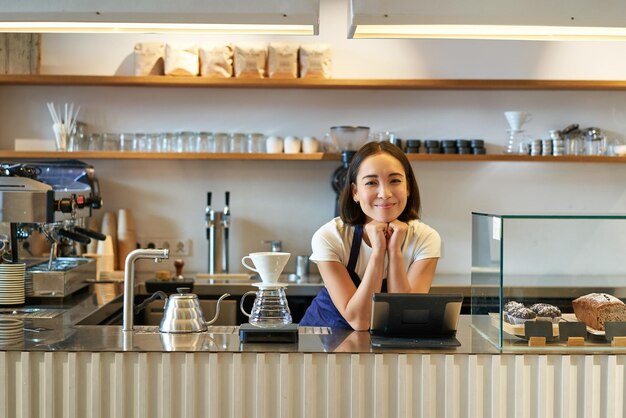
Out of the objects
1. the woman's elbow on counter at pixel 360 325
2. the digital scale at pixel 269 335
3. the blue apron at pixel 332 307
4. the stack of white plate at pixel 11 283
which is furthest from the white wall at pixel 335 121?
the digital scale at pixel 269 335

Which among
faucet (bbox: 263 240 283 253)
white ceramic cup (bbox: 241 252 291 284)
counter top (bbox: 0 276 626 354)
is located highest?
white ceramic cup (bbox: 241 252 291 284)

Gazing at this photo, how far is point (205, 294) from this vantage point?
4621 millimetres

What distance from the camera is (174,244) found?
16.9 ft

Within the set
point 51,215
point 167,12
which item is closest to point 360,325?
point 167,12

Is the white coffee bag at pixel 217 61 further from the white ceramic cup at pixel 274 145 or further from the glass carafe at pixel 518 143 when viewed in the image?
the glass carafe at pixel 518 143

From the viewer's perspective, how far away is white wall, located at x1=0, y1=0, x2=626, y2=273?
5086 millimetres

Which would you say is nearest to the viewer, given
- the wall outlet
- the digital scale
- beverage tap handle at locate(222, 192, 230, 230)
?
the digital scale

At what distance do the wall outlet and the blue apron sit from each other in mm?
2118

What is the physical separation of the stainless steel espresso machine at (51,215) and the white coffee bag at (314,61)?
136cm

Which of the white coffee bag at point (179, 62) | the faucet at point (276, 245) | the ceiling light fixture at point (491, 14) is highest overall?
the white coffee bag at point (179, 62)

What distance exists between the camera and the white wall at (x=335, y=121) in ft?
16.7

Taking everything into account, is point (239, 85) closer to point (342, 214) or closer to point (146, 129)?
point (146, 129)

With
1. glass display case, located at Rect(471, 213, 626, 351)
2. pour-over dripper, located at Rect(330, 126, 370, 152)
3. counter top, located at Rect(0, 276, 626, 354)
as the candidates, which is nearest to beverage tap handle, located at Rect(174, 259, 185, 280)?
pour-over dripper, located at Rect(330, 126, 370, 152)

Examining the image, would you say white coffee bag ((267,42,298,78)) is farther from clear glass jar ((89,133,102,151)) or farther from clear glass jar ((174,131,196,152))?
clear glass jar ((89,133,102,151))
